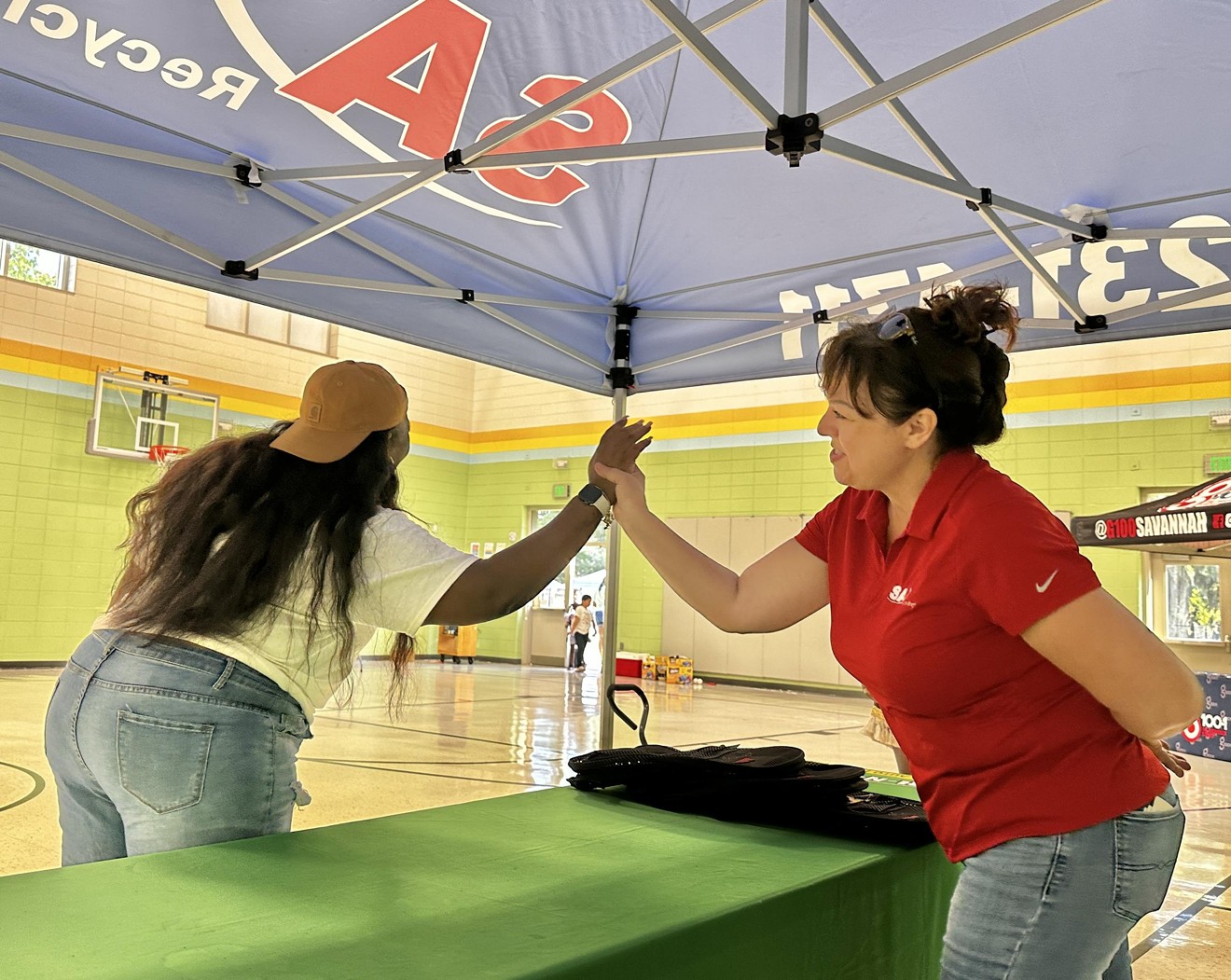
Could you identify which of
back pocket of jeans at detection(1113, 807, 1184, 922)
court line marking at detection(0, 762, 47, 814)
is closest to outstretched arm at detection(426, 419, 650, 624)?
back pocket of jeans at detection(1113, 807, 1184, 922)

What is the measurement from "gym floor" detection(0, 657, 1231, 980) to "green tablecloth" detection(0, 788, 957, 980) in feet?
1.23

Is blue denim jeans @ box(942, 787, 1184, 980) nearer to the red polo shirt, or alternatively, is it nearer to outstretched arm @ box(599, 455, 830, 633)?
the red polo shirt

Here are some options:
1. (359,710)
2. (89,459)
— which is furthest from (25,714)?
(89,459)

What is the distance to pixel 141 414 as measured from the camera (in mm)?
11938

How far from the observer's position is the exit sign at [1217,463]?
10062 mm

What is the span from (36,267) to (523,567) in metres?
12.1

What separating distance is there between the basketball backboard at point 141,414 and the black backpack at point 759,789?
1061 cm

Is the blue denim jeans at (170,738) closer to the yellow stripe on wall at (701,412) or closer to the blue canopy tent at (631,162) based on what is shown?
the blue canopy tent at (631,162)

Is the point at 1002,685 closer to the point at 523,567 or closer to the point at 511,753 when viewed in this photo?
the point at 523,567

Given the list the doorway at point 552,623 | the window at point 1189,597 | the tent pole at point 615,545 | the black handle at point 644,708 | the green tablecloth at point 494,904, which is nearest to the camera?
the green tablecloth at point 494,904

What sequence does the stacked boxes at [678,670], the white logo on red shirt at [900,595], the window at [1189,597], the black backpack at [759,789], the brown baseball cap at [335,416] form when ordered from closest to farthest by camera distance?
the white logo on red shirt at [900,595] → the brown baseball cap at [335,416] → the black backpack at [759,789] → the window at [1189,597] → the stacked boxes at [678,670]

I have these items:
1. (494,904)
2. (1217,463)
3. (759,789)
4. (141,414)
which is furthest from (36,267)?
(1217,463)

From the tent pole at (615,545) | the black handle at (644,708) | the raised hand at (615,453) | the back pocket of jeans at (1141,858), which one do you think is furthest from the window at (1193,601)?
the back pocket of jeans at (1141,858)

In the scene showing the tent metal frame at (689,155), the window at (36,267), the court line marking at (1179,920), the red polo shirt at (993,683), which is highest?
the window at (36,267)
